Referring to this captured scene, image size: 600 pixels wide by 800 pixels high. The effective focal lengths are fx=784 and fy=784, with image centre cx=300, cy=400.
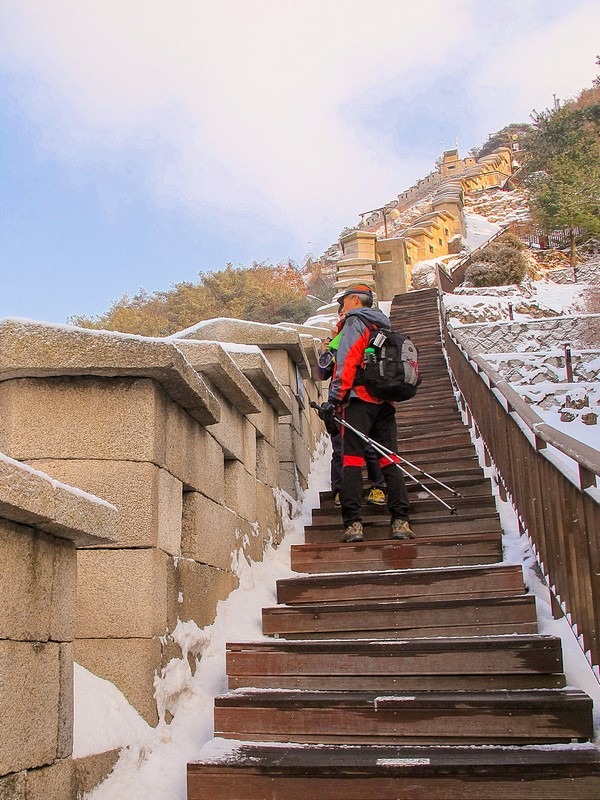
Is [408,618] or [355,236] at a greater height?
[355,236]

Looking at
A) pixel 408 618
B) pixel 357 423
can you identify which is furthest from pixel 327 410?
pixel 408 618

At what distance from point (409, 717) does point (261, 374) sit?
3.03 m

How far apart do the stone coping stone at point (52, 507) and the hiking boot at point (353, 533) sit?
2899 millimetres

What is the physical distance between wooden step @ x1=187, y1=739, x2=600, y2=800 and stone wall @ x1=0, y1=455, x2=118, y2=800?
2.27 ft

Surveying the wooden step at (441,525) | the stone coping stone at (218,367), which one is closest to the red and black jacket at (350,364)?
the stone coping stone at (218,367)

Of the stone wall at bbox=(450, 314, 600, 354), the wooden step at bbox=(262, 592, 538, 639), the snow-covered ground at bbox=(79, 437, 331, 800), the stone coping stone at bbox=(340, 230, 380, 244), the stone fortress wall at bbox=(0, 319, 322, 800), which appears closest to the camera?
the stone fortress wall at bbox=(0, 319, 322, 800)

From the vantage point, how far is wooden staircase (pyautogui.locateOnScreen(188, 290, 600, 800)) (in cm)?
310

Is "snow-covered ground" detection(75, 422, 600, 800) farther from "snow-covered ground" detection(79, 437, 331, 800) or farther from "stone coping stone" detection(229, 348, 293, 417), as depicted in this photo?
"stone coping stone" detection(229, 348, 293, 417)

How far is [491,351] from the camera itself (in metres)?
17.1

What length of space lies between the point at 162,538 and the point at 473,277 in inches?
764

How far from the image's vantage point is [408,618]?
454 cm

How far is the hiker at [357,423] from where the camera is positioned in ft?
18.6

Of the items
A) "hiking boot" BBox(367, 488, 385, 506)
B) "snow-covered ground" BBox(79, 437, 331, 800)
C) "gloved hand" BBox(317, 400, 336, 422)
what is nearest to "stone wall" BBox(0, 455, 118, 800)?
"snow-covered ground" BBox(79, 437, 331, 800)

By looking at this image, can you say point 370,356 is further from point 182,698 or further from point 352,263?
A: point 352,263
